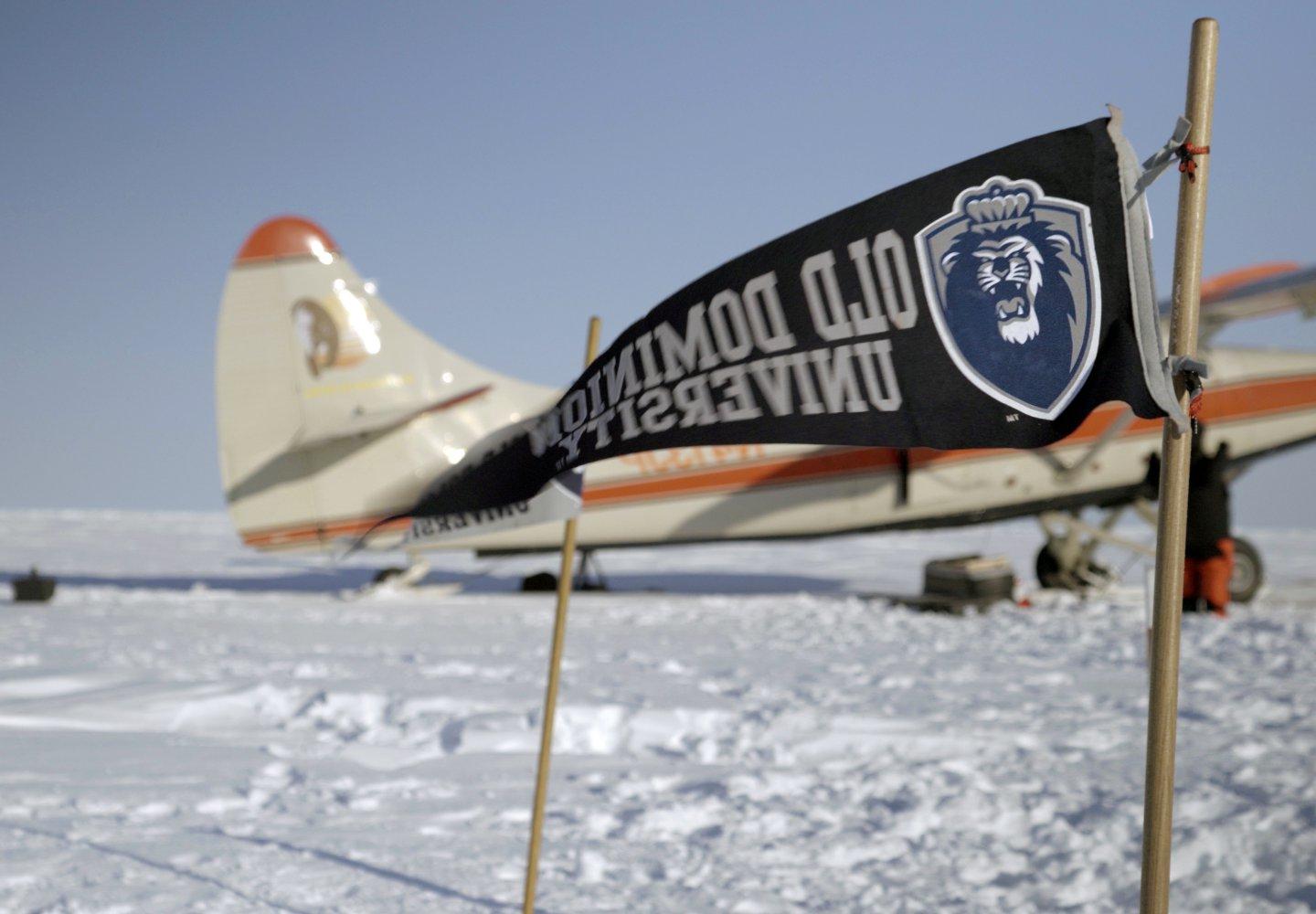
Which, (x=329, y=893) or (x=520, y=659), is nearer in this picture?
(x=329, y=893)

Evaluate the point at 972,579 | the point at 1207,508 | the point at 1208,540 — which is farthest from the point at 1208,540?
the point at 972,579

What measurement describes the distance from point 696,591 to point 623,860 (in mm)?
12199

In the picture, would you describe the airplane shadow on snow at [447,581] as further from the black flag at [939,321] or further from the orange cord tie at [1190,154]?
the orange cord tie at [1190,154]

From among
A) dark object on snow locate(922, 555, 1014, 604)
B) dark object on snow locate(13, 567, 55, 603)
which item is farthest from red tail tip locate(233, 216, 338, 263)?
dark object on snow locate(922, 555, 1014, 604)

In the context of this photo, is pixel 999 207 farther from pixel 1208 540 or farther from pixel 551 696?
pixel 1208 540

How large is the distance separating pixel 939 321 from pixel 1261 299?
12.5 meters

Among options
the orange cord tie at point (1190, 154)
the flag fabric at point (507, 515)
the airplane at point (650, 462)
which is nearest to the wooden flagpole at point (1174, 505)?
the orange cord tie at point (1190, 154)

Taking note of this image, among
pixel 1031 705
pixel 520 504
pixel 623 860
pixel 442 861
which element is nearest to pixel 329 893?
pixel 442 861

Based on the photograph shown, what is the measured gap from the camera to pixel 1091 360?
1.78 meters

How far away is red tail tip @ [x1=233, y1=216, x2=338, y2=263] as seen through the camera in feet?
44.0

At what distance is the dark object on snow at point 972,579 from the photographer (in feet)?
38.1

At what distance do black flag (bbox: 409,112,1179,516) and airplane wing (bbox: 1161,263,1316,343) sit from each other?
11602mm

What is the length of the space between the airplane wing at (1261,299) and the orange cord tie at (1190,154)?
1156 centimetres

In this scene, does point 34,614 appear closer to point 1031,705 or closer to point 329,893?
point 329,893
